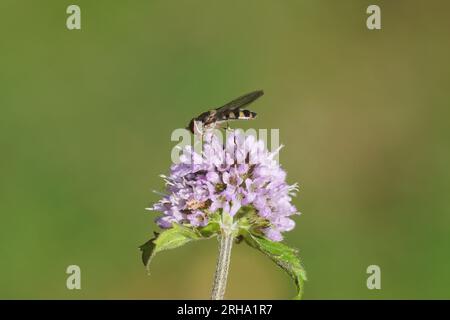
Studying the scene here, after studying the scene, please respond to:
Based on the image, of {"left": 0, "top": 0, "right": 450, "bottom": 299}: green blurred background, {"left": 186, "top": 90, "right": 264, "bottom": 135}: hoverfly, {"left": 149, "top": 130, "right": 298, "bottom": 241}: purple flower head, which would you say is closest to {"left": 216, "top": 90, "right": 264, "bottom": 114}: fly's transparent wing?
{"left": 186, "top": 90, "right": 264, "bottom": 135}: hoverfly

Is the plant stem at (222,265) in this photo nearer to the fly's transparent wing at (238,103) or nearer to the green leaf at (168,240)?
the green leaf at (168,240)

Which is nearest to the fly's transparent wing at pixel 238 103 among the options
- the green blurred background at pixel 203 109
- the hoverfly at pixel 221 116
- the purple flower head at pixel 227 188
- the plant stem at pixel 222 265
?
the hoverfly at pixel 221 116

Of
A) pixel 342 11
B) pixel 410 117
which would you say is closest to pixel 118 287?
pixel 410 117

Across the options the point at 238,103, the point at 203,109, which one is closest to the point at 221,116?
the point at 238,103

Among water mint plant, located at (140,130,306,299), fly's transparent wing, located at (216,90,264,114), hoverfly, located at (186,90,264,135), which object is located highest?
fly's transparent wing, located at (216,90,264,114)

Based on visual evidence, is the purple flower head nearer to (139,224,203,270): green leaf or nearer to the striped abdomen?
(139,224,203,270): green leaf

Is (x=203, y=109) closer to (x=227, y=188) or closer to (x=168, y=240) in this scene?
(x=227, y=188)
